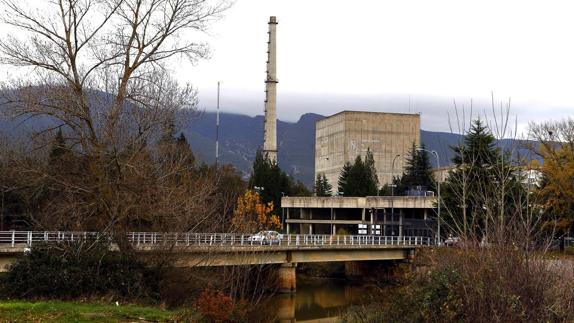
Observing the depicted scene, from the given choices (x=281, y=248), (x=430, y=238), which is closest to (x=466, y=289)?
(x=281, y=248)

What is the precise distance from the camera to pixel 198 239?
1367 inches

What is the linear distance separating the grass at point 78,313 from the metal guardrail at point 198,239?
4.05 m

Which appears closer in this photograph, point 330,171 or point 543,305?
point 543,305

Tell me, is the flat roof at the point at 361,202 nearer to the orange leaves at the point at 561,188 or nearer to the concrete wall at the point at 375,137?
the orange leaves at the point at 561,188

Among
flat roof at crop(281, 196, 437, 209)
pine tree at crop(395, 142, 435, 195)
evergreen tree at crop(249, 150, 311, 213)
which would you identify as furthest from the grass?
pine tree at crop(395, 142, 435, 195)

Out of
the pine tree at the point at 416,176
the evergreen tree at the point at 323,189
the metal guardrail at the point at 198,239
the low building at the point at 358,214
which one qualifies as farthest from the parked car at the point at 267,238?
the evergreen tree at the point at 323,189

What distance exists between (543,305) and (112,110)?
1506 cm

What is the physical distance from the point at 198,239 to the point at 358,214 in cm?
5572

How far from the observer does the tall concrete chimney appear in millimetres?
97688

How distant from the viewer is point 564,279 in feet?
44.5

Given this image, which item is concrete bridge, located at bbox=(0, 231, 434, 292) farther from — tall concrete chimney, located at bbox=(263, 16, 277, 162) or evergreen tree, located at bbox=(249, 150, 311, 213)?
tall concrete chimney, located at bbox=(263, 16, 277, 162)

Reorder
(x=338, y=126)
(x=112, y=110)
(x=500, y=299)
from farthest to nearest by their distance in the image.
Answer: (x=338, y=126), (x=112, y=110), (x=500, y=299)

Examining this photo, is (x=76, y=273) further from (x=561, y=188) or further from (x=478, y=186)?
(x=561, y=188)

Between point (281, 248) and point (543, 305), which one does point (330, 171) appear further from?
point (543, 305)
